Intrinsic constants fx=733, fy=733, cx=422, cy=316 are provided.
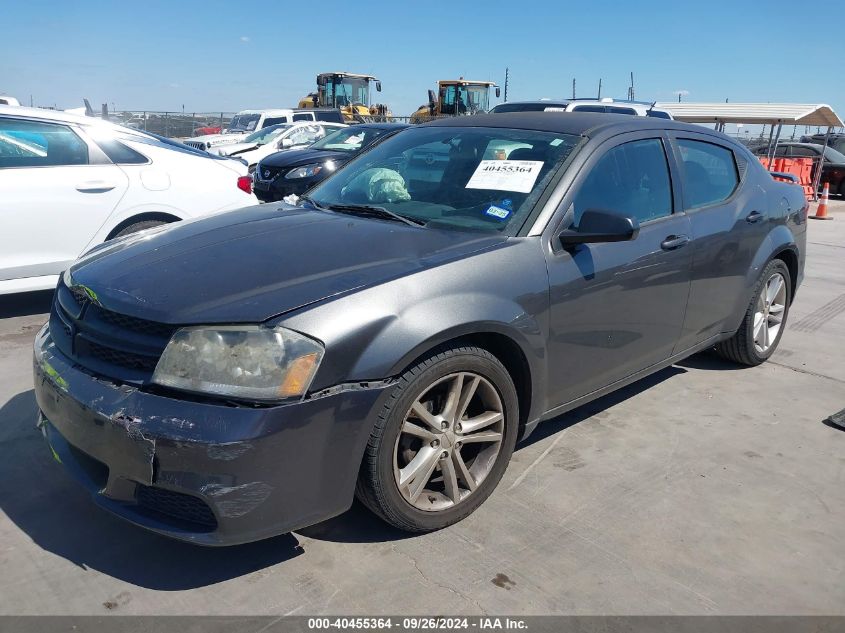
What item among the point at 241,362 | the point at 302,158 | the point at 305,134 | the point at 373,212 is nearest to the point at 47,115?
the point at 373,212

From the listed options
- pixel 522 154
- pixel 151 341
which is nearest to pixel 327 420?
pixel 151 341

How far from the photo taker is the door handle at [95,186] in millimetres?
5359

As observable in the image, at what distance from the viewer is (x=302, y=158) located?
1128 centimetres

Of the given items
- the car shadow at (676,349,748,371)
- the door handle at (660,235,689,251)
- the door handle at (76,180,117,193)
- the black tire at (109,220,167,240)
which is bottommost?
the car shadow at (676,349,748,371)

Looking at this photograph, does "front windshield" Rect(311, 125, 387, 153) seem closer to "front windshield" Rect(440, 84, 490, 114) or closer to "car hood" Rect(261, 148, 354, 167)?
"car hood" Rect(261, 148, 354, 167)

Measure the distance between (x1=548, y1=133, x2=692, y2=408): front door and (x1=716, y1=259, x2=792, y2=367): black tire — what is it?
1.02 m

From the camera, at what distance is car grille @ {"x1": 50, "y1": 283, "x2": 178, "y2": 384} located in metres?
2.46

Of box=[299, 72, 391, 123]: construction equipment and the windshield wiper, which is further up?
box=[299, 72, 391, 123]: construction equipment

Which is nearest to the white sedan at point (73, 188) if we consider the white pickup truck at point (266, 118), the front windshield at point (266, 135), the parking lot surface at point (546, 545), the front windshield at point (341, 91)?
the parking lot surface at point (546, 545)

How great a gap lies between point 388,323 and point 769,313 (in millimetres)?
3488

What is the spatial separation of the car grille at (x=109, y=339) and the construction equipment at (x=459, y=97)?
27269 mm

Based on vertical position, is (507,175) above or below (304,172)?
above

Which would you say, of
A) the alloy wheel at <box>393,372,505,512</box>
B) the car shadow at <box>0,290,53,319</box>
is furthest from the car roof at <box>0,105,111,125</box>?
the alloy wheel at <box>393,372,505,512</box>

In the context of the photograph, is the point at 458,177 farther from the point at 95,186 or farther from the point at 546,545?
the point at 95,186
